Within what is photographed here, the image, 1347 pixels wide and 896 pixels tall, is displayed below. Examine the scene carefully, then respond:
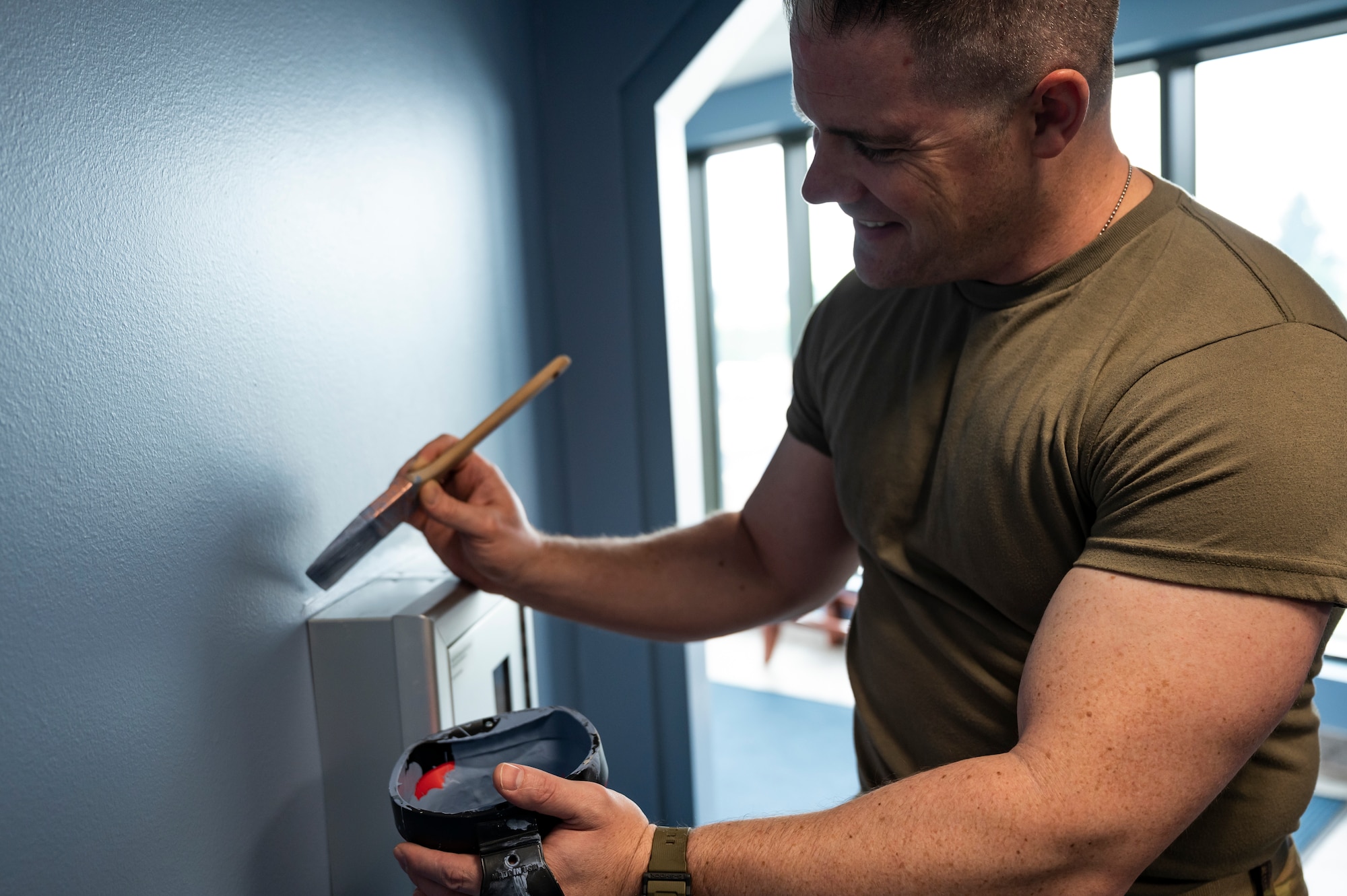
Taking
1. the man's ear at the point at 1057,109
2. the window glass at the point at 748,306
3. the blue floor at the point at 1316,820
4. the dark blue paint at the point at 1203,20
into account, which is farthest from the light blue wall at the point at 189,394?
the window glass at the point at 748,306

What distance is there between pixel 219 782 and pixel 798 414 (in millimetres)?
755

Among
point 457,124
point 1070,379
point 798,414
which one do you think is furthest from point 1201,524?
point 457,124

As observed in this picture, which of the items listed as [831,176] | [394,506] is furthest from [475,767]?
[831,176]

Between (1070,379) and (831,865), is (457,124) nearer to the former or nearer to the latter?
(1070,379)

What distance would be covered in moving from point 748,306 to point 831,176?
2953 mm

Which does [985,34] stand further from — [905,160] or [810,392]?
[810,392]

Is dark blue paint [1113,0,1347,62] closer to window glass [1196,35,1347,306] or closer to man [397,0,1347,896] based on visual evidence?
window glass [1196,35,1347,306]

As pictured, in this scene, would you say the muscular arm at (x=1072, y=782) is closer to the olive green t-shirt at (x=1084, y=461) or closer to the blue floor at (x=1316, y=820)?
the olive green t-shirt at (x=1084, y=461)

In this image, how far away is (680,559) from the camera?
1.27m

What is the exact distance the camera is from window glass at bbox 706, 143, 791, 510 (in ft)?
12.0

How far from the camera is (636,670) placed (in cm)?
189

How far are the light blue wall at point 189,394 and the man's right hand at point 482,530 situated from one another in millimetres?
116

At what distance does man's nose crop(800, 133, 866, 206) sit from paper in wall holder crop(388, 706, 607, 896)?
56 centimetres

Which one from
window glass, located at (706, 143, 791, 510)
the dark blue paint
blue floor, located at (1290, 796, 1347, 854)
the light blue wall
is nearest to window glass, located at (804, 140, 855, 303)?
window glass, located at (706, 143, 791, 510)
